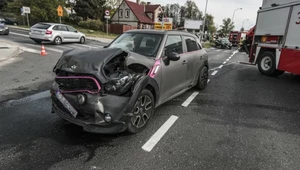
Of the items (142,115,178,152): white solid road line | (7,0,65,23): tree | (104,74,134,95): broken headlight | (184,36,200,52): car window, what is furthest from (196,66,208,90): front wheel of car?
(7,0,65,23): tree

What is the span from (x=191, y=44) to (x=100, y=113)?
3.40m

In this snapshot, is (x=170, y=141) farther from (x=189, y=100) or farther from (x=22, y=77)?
(x=22, y=77)

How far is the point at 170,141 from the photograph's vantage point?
11.0 feet

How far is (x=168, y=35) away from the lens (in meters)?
4.42

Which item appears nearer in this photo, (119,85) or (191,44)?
(119,85)

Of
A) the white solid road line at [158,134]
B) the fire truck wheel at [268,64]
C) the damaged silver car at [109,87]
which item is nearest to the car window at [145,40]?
the damaged silver car at [109,87]

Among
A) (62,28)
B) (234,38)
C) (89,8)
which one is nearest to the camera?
(62,28)

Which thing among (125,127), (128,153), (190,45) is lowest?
(128,153)

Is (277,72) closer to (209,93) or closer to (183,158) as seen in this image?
(209,93)

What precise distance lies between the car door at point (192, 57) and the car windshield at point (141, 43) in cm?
102

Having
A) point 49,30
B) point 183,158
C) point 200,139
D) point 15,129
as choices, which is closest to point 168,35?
point 200,139

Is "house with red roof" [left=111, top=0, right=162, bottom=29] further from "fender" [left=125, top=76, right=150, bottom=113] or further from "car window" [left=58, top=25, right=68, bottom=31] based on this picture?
A: "fender" [left=125, top=76, right=150, bottom=113]

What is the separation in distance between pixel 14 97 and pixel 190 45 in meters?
4.46

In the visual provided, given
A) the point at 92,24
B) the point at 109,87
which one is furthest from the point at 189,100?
the point at 92,24
